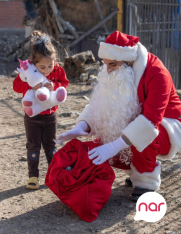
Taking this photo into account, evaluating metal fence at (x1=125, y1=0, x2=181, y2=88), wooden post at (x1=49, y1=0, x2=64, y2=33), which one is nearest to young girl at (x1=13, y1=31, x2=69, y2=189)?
metal fence at (x1=125, y1=0, x2=181, y2=88)

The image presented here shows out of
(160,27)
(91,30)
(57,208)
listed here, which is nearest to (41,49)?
(57,208)

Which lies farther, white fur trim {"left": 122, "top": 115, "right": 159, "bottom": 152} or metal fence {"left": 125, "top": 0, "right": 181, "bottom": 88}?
metal fence {"left": 125, "top": 0, "right": 181, "bottom": 88}

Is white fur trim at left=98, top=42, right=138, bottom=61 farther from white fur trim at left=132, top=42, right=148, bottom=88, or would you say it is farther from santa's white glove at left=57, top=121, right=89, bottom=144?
santa's white glove at left=57, top=121, right=89, bottom=144

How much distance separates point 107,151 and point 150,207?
531mm

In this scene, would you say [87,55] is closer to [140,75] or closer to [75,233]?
[140,75]

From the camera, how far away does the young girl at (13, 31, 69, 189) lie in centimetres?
290

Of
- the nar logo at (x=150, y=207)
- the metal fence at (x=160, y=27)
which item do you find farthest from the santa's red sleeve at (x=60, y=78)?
the metal fence at (x=160, y=27)

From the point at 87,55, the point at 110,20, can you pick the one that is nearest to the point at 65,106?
the point at 87,55

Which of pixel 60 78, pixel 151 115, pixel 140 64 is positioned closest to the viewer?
pixel 151 115

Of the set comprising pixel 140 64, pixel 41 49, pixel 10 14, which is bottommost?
pixel 140 64

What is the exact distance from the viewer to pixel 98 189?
258cm

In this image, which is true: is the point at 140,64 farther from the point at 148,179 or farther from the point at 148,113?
the point at 148,179

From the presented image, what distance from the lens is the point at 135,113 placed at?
9.01 feet

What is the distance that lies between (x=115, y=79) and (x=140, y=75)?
0.20m
